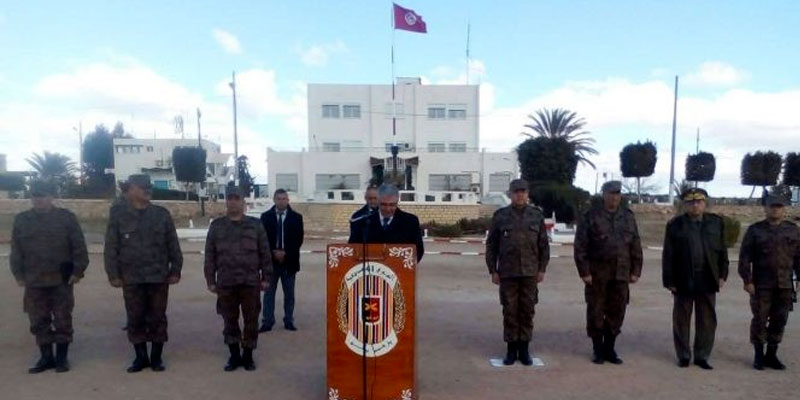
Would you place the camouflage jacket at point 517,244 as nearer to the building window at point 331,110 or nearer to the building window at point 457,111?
the building window at point 457,111

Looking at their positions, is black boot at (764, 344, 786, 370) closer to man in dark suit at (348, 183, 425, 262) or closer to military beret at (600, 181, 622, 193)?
military beret at (600, 181, 622, 193)

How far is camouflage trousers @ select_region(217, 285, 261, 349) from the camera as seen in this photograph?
623 cm

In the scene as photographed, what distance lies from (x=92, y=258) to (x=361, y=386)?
12950 mm

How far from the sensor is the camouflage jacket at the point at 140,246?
6.16 metres

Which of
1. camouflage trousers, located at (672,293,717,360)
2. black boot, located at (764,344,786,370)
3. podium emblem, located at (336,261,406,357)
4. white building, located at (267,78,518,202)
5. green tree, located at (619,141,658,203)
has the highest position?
white building, located at (267,78,518,202)

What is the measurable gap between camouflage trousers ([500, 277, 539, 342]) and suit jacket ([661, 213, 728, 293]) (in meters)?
1.45

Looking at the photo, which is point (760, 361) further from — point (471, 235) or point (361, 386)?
point (471, 235)

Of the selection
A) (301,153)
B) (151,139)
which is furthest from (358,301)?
(151,139)

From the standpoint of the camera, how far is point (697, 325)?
21.4ft

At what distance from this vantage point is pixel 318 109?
4712 centimetres

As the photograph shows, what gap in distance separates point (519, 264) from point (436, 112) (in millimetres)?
41677

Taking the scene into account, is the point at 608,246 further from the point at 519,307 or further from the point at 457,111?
the point at 457,111

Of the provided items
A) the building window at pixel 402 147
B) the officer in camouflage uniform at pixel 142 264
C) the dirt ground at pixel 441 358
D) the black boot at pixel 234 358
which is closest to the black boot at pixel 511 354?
the dirt ground at pixel 441 358

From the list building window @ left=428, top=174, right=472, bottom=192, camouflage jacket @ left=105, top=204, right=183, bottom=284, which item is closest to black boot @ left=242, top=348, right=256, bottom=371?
camouflage jacket @ left=105, top=204, right=183, bottom=284
